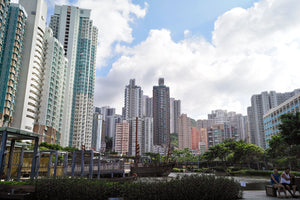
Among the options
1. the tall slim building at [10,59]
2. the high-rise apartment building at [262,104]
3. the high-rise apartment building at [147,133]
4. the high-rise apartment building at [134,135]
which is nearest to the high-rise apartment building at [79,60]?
the tall slim building at [10,59]

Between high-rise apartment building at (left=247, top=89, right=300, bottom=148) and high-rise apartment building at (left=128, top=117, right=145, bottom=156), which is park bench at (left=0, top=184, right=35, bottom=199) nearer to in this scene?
high-rise apartment building at (left=128, top=117, right=145, bottom=156)

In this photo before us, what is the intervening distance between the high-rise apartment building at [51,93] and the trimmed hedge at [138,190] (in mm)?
77335

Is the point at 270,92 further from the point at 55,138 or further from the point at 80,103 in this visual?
the point at 55,138

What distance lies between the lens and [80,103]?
128750 mm

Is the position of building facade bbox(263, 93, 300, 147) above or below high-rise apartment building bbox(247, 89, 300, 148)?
below

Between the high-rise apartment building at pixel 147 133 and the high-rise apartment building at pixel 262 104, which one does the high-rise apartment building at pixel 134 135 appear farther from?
the high-rise apartment building at pixel 262 104

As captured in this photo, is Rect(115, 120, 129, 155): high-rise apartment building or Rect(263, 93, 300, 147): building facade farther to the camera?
Rect(115, 120, 129, 155): high-rise apartment building

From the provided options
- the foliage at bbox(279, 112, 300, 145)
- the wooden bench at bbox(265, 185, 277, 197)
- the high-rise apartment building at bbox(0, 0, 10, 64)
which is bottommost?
the wooden bench at bbox(265, 185, 277, 197)

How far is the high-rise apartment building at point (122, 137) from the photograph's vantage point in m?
188

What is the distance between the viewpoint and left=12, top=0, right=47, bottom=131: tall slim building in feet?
241

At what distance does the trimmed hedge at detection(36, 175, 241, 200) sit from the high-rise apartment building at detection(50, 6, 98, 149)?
4317 inches

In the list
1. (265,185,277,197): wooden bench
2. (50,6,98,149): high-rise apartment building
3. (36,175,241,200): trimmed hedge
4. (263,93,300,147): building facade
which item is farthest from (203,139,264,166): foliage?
(50,6,98,149): high-rise apartment building

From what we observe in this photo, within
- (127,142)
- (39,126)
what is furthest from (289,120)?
(127,142)

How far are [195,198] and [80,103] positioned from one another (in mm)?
124171
